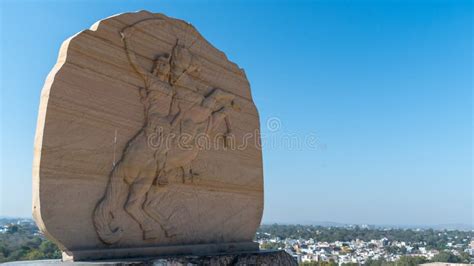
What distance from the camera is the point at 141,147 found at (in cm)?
442

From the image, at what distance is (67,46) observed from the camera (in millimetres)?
3990

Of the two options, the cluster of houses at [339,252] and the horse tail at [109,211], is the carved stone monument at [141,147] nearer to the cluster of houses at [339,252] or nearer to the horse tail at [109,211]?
the horse tail at [109,211]

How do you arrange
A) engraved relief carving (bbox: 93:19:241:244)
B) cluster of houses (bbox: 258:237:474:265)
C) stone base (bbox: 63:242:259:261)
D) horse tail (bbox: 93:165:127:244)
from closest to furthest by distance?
stone base (bbox: 63:242:259:261), horse tail (bbox: 93:165:127:244), engraved relief carving (bbox: 93:19:241:244), cluster of houses (bbox: 258:237:474:265)

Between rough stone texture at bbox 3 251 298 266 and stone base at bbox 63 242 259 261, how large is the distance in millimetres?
163

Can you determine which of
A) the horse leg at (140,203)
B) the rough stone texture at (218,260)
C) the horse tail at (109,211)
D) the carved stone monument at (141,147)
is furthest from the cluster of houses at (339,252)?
the horse tail at (109,211)

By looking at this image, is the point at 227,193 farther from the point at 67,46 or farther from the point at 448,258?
the point at 448,258

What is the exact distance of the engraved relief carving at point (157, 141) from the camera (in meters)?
4.16

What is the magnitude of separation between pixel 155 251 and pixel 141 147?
41.7 inches

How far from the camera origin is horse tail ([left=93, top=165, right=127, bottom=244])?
397 centimetres

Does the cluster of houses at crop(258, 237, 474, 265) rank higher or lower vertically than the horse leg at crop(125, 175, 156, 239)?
lower

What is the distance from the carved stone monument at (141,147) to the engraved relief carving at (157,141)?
0.04 feet

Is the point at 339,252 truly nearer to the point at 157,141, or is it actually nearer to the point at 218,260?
the point at 218,260

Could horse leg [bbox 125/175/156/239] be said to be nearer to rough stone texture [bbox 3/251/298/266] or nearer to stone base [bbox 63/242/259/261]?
stone base [bbox 63/242/259/261]

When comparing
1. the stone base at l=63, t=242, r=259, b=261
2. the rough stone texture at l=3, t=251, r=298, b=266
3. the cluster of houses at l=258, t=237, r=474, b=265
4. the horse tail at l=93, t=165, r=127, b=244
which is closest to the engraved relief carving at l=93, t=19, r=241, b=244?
the horse tail at l=93, t=165, r=127, b=244
